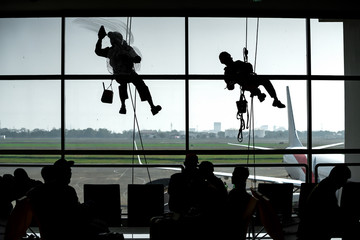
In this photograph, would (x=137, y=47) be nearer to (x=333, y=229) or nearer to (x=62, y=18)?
(x=62, y=18)

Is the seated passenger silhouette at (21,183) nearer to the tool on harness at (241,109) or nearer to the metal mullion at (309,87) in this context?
the tool on harness at (241,109)

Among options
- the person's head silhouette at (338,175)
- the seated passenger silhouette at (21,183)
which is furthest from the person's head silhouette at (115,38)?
the person's head silhouette at (338,175)

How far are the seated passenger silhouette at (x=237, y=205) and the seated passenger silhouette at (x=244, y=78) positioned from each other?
1.42 metres

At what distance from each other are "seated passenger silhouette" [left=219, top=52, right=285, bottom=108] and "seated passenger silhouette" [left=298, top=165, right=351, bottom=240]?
1.62m

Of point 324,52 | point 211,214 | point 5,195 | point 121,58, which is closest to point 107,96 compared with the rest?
point 121,58

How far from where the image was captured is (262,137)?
49.8 m

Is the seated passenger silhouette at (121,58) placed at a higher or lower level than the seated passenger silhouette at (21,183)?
higher

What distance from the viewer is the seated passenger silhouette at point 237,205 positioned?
2.47 m

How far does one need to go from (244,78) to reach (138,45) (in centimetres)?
126

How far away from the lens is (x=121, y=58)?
374cm

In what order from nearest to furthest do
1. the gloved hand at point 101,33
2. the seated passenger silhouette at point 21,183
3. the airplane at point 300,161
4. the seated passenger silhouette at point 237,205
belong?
the seated passenger silhouette at point 237,205
the seated passenger silhouette at point 21,183
the gloved hand at point 101,33
the airplane at point 300,161
